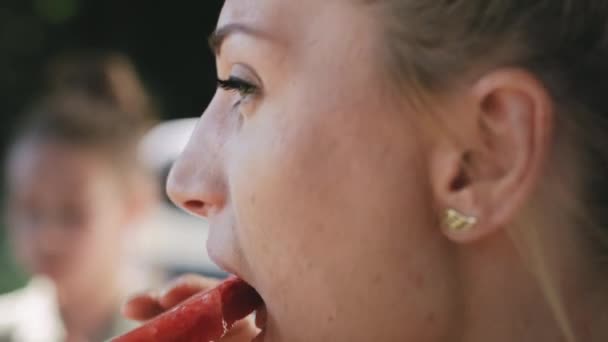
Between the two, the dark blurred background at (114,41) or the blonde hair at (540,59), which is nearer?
the blonde hair at (540,59)

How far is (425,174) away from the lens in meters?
0.57

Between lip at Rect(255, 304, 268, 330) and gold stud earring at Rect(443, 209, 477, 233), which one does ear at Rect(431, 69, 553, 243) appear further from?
lip at Rect(255, 304, 268, 330)

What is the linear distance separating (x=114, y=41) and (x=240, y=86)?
2.94m

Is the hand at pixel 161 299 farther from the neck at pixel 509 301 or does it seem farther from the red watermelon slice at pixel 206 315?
the neck at pixel 509 301

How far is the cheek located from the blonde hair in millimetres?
52

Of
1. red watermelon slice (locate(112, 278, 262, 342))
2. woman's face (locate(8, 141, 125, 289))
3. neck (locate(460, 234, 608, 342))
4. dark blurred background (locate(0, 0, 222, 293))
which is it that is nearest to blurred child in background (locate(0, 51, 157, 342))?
woman's face (locate(8, 141, 125, 289))

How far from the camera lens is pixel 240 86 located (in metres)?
0.63

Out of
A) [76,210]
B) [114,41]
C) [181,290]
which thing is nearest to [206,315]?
[181,290]

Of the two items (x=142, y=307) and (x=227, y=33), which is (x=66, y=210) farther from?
(x=227, y=33)

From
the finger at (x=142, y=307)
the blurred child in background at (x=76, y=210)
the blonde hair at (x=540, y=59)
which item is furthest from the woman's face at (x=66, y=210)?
the blonde hair at (x=540, y=59)

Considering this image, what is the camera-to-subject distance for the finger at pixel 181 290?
2.59ft

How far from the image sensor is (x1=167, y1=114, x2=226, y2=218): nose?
2.08ft

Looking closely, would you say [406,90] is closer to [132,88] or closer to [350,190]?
[350,190]

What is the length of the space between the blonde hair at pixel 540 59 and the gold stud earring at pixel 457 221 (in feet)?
0.10
